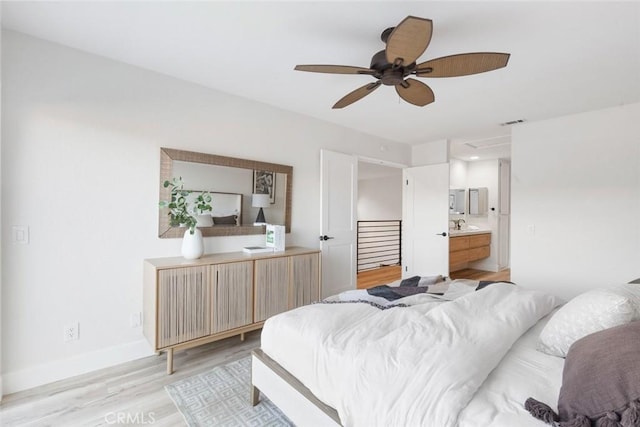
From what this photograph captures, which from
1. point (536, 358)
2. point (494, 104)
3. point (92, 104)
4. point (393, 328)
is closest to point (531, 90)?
point (494, 104)

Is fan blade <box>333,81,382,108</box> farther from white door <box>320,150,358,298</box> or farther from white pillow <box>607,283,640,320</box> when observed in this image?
white pillow <box>607,283,640,320</box>

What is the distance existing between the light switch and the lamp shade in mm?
1741

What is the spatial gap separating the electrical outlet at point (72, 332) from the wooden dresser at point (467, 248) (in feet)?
16.4

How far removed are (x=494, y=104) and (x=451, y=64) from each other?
1.80 m

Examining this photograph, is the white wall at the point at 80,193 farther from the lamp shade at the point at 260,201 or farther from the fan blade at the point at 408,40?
the fan blade at the point at 408,40

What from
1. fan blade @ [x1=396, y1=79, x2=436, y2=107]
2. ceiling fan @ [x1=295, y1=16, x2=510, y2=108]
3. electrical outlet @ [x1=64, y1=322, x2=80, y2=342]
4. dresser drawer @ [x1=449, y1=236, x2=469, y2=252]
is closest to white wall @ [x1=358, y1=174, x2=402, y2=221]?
dresser drawer @ [x1=449, y1=236, x2=469, y2=252]

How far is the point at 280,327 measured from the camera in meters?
1.58

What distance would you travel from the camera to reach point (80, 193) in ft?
Answer: 7.30

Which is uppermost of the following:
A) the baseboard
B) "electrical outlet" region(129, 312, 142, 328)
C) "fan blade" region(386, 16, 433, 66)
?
"fan blade" region(386, 16, 433, 66)

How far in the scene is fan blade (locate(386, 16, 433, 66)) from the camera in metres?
1.34

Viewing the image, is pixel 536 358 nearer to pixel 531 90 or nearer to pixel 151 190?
pixel 531 90

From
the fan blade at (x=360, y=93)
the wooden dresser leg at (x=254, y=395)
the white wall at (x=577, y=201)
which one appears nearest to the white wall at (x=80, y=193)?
the wooden dresser leg at (x=254, y=395)

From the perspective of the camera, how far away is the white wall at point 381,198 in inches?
293

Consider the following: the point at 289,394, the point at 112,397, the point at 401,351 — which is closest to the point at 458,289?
the point at 401,351
